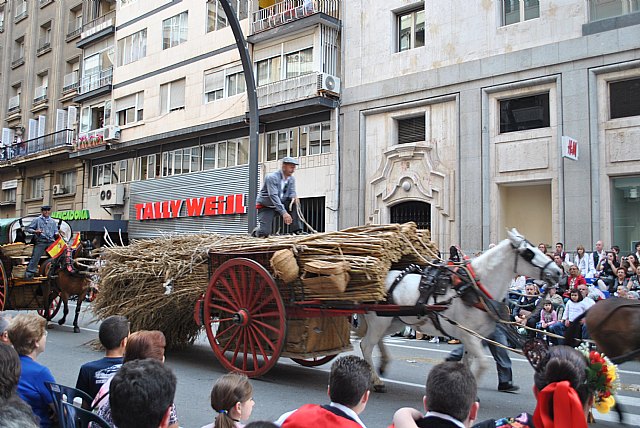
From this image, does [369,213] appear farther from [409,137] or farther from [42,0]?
[42,0]

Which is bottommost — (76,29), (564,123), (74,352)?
(74,352)

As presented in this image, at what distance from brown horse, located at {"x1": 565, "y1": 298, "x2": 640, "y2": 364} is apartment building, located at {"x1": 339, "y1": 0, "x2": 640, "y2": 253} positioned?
38.3 ft

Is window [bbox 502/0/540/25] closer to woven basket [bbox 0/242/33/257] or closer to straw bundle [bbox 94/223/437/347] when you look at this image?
straw bundle [bbox 94/223/437/347]

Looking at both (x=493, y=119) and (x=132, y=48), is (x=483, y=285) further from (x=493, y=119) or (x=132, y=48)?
(x=132, y=48)

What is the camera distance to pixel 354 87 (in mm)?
21234

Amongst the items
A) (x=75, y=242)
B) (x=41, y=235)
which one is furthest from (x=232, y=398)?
(x=75, y=242)

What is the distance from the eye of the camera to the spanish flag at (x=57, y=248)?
12.9 metres

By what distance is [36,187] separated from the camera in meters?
38.1

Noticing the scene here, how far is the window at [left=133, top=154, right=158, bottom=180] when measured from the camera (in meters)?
30.0

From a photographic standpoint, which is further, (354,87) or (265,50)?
(265,50)

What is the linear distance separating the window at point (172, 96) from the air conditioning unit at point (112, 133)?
3.38m

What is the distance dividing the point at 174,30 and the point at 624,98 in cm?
2065

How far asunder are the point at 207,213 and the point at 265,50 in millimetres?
7314

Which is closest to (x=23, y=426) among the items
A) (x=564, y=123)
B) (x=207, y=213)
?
(x=564, y=123)
